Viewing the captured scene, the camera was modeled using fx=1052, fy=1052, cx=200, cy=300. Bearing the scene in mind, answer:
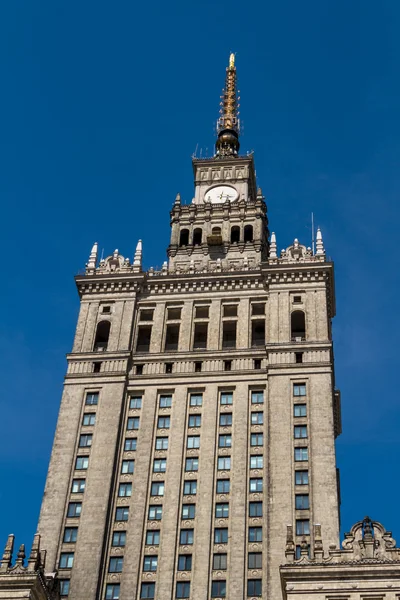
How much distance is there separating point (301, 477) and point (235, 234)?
36.2 m

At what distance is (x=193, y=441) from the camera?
88000mm

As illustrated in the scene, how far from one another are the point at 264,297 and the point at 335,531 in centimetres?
2790

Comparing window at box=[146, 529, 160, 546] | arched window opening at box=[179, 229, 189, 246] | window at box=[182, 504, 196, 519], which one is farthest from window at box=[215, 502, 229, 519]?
arched window opening at box=[179, 229, 189, 246]

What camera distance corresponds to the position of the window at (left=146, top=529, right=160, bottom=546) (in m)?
80.9

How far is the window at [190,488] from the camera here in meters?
83.9

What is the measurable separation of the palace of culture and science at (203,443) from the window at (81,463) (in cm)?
12

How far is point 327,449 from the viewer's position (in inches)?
3332

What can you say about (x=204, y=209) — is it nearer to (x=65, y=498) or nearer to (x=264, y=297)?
(x=264, y=297)

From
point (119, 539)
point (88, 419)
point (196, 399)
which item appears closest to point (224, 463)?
point (196, 399)

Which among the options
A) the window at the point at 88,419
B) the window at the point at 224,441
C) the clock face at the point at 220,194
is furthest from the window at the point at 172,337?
the clock face at the point at 220,194

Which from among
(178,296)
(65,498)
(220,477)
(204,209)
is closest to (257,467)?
(220,477)

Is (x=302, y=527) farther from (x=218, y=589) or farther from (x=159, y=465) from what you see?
(x=159, y=465)

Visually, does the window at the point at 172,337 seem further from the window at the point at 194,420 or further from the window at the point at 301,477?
the window at the point at 301,477

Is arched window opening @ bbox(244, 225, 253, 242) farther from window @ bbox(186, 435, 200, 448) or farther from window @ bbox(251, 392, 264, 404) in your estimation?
window @ bbox(186, 435, 200, 448)
